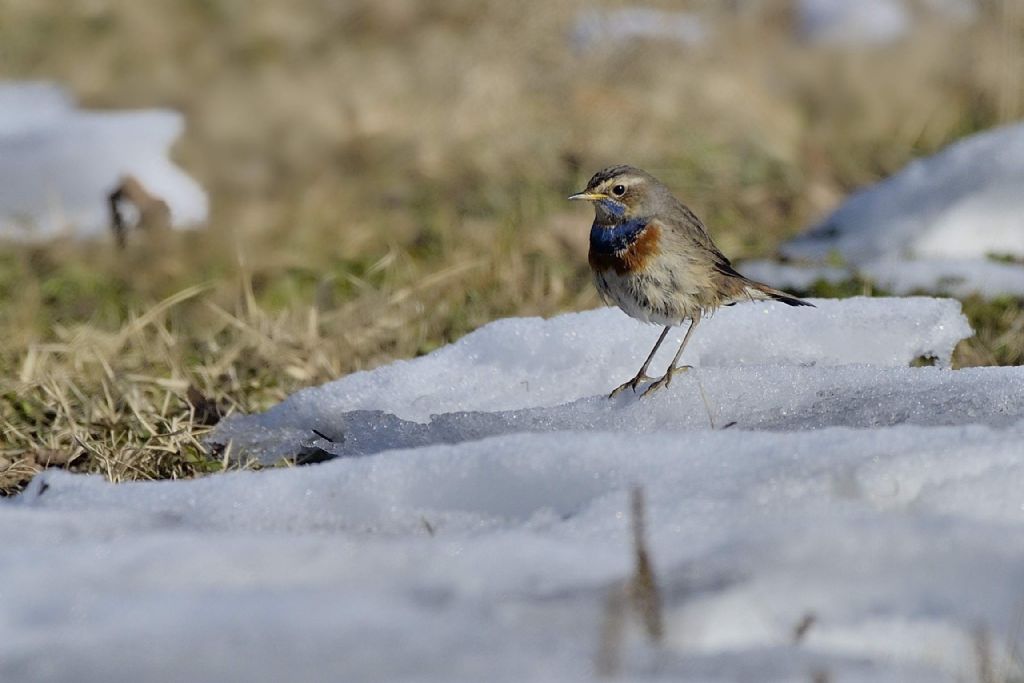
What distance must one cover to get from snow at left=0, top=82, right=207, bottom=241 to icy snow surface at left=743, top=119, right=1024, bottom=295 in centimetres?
352

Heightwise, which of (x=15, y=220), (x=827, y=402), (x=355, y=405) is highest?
(x=827, y=402)

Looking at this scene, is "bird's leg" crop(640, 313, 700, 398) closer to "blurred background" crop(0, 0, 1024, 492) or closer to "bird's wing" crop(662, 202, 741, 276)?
"bird's wing" crop(662, 202, 741, 276)

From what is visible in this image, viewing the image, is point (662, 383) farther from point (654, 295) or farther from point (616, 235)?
point (616, 235)

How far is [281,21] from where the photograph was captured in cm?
1139

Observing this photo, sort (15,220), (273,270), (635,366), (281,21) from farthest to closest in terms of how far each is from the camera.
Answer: (281,21)
(15,220)
(273,270)
(635,366)

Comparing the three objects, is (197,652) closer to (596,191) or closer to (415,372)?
(415,372)

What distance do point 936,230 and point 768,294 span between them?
2502mm

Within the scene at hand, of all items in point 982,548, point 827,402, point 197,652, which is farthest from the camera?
point 827,402

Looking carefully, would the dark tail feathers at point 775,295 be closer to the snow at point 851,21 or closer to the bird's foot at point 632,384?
the bird's foot at point 632,384

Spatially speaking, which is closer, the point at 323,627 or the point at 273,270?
the point at 323,627

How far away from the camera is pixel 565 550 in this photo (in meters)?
2.67

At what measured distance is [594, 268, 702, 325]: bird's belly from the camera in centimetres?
432

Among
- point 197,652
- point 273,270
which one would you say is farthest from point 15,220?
point 197,652

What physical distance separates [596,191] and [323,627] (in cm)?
253
